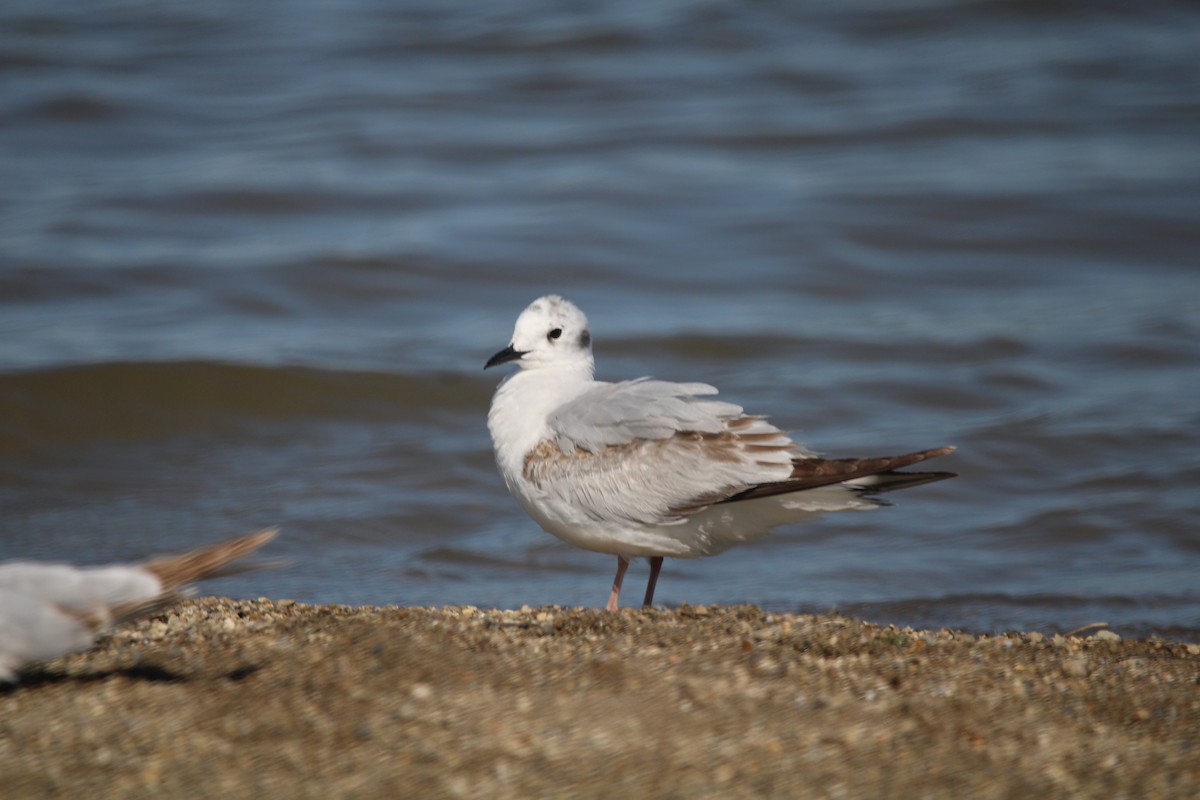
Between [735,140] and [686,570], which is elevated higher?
[735,140]

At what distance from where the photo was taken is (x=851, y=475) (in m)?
4.95

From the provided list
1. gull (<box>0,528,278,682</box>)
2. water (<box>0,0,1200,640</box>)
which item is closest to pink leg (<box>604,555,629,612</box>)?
water (<box>0,0,1200,640</box>)

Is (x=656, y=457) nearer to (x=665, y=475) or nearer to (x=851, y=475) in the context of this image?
(x=665, y=475)

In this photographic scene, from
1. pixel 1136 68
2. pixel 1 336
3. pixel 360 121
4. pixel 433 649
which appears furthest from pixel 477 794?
pixel 1136 68

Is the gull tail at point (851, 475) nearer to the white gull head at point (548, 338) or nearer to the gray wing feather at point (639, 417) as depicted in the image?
the gray wing feather at point (639, 417)

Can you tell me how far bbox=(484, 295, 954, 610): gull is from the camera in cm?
512

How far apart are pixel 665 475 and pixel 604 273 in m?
7.26

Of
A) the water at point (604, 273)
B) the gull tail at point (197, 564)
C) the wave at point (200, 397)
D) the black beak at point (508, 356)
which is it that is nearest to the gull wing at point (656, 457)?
the black beak at point (508, 356)

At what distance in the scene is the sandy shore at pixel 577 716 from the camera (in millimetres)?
3326

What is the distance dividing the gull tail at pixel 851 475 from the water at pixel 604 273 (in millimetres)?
1733

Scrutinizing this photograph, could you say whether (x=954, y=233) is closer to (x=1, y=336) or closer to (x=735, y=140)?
(x=735, y=140)

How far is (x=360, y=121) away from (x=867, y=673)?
40.7 feet

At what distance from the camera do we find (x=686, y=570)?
7.55 metres

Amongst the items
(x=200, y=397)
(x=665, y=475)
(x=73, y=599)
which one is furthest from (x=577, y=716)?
(x=200, y=397)
